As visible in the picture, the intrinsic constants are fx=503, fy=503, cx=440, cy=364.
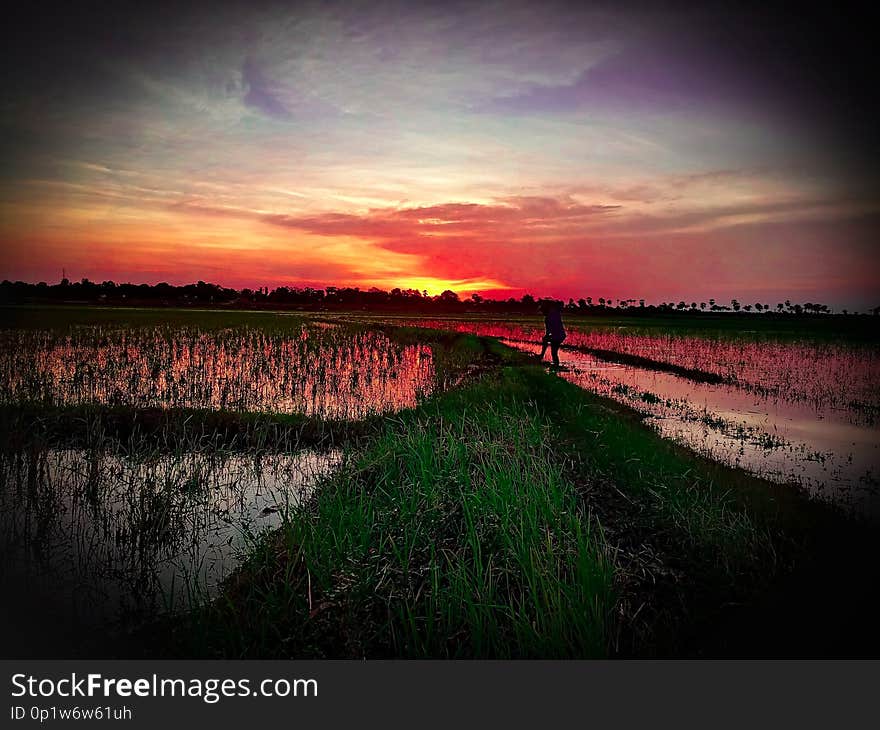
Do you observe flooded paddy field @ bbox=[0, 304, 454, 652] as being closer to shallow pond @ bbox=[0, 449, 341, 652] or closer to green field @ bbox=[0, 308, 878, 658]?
shallow pond @ bbox=[0, 449, 341, 652]

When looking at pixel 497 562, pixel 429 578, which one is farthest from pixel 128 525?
pixel 497 562

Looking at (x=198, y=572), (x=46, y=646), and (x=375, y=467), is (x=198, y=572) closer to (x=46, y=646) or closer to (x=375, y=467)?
(x=46, y=646)

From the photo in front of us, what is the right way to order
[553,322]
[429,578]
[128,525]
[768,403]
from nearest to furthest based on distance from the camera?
[429,578], [128,525], [768,403], [553,322]

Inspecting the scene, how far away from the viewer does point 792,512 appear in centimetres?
556

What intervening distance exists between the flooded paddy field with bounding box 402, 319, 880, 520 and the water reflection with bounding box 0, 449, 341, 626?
291 inches

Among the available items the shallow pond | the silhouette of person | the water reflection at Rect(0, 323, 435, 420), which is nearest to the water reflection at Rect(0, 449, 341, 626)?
the shallow pond

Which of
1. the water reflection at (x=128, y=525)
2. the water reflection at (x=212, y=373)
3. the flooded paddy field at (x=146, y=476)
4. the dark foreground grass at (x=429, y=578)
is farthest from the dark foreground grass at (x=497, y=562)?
the water reflection at (x=212, y=373)

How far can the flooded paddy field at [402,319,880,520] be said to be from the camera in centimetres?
820

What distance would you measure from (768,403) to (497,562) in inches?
522

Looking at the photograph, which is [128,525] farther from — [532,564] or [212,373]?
[212,373]

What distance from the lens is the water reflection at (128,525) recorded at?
4.68m

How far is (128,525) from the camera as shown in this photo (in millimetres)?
5961

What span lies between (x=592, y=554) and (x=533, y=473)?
6.02 ft
